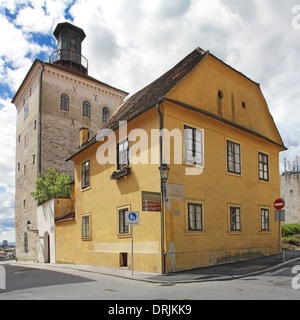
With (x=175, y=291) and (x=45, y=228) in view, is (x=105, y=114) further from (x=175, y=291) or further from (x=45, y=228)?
(x=175, y=291)

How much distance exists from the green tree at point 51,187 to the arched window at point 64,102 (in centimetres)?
659

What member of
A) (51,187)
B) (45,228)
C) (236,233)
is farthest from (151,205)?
(51,187)

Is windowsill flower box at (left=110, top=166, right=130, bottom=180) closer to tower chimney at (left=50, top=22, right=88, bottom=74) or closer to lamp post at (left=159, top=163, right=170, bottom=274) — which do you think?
lamp post at (left=159, top=163, right=170, bottom=274)

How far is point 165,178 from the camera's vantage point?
517 inches

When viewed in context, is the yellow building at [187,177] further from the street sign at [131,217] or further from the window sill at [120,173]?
the street sign at [131,217]

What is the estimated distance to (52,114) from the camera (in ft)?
104

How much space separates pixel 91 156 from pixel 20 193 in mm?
18359

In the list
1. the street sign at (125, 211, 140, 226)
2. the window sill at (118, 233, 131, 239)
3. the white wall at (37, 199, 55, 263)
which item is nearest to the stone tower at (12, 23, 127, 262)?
the white wall at (37, 199, 55, 263)

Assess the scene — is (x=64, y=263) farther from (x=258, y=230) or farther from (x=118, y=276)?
(x=258, y=230)

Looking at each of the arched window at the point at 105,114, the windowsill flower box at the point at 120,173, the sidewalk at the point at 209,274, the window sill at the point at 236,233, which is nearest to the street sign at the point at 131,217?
the sidewalk at the point at 209,274

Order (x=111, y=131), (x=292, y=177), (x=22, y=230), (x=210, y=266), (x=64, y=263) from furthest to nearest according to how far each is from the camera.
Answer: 1. (x=292, y=177)
2. (x=22, y=230)
3. (x=64, y=263)
4. (x=111, y=131)
5. (x=210, y=266)

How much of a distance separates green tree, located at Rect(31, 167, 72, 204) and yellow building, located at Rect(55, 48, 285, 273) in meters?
6.48

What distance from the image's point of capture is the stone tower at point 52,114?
3092cm
